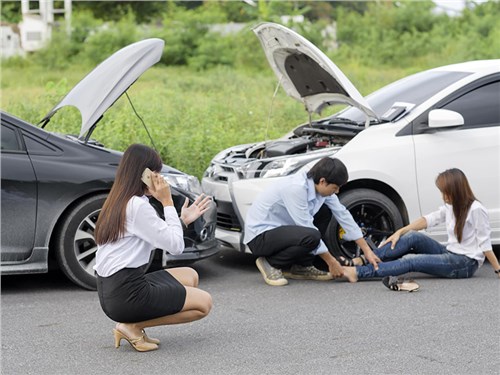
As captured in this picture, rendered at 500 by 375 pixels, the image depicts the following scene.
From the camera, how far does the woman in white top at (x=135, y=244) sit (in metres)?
5.44

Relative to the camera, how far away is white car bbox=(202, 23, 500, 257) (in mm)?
8227

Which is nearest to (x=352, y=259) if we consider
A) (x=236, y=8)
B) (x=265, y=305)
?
(x=265, y=305)

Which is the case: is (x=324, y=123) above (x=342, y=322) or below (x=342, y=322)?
above

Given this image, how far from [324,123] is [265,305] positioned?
106 inches

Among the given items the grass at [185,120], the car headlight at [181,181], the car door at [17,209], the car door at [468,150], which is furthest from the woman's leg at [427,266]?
the car door at [17,209]

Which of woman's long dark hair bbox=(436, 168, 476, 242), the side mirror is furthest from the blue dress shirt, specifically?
the side mirror

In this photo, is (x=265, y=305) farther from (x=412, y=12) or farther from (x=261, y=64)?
(x=412, y=12)

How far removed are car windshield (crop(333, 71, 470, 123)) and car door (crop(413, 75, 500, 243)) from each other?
0.26 meters

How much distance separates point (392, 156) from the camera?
8234 millimetres

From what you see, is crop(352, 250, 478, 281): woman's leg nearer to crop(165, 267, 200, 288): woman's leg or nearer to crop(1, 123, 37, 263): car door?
crop(165, 267, 200, 288): woman's leg

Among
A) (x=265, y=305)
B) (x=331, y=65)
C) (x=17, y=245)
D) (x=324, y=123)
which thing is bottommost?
(x=265, y=305)

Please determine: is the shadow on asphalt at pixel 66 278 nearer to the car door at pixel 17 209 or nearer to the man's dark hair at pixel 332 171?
the car door at pixel 17 209

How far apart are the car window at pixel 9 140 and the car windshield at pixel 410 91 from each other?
3.26 metres

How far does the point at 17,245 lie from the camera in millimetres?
7211
